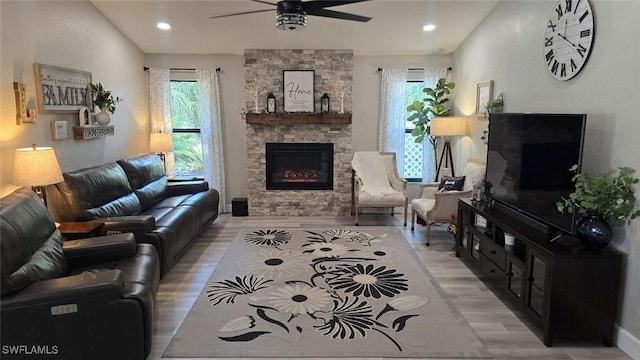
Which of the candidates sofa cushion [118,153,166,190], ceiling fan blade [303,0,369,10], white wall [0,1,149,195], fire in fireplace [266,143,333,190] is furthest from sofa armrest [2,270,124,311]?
fire in fireplace [266,143,333,190]

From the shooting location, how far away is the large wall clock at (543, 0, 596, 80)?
125 inches

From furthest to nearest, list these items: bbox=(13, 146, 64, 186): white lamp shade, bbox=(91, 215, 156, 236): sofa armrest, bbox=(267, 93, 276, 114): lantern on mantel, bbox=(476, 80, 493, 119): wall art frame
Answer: bbox=(267, 93, 276, 114): lantern on mantel
bbox=(476, 80, 493, 119): wall art frame
bbox=(91, 215, 156, 236): sofa armrest
bbox=(13, 146, 64, 186): white lamp shade

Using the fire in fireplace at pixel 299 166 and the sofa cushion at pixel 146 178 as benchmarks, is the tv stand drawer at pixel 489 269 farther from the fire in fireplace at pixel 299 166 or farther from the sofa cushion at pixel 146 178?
the sofa cushion at pixel 146 178

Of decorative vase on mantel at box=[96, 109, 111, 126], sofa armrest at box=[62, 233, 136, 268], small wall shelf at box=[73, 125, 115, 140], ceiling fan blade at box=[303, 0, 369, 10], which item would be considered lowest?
sofa armrest at box=[62, 233, 136, 268]

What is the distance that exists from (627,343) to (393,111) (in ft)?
14.6

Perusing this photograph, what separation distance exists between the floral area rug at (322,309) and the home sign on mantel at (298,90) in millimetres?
2315

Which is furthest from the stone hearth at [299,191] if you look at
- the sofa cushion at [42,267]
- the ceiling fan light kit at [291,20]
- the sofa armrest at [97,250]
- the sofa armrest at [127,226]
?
the sofa cushion at [42,267]

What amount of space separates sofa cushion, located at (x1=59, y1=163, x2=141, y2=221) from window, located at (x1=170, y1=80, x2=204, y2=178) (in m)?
1.96

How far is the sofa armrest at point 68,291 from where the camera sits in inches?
88.3

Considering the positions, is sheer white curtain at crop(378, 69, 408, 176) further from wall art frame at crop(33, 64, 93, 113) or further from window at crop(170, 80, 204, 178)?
wall art frame at crop(33, 64, 93, 113)

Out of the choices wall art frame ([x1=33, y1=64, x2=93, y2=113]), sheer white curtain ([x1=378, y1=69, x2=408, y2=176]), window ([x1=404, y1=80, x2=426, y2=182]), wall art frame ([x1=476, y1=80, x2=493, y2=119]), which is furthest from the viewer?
window ([x1=404, y1=80, x2=426, y2=182])

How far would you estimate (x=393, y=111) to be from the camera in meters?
6.55

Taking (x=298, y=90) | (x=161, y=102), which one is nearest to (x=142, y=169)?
(x=161, y=102)

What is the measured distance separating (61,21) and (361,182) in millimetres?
3972
